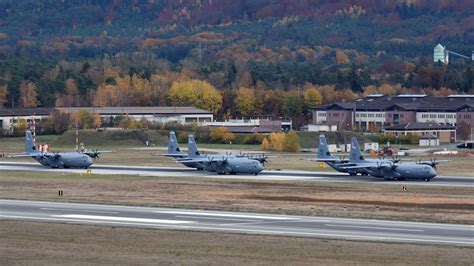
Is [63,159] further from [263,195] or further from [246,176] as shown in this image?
[263,195]

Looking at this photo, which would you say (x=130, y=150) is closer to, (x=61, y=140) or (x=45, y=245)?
(x=61, y=140)

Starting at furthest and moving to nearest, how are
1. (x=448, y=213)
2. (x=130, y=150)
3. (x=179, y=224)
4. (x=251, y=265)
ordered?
(x=130, y=150) < (x=448, y=213) < (x=179, y=224) < (x=251, y=265)

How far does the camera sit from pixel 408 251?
6544cm

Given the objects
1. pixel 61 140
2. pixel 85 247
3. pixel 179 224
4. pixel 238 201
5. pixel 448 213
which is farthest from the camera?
pixel 61 140

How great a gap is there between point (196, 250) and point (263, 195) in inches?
1251

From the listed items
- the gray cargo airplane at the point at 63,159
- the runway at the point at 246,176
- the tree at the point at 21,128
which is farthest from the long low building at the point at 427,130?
the gray cargo airplane at the point at 63,159

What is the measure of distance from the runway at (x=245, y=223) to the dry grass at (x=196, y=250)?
8.40 feet

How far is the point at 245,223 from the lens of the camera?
7762 centimetres

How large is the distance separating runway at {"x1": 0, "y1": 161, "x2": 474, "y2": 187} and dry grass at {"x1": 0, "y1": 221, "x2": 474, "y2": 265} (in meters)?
41.4

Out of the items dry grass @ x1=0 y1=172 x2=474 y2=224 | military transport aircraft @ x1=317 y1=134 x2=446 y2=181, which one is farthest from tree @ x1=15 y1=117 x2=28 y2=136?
military transport aircraft @ x1=317 y1=134 x2=446 y2=181

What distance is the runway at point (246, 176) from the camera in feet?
369

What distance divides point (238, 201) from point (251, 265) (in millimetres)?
30322

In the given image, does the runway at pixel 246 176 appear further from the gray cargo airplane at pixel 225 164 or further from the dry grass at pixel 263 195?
the dry grass at pixel 263 195

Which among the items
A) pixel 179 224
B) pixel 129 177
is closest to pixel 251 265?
pixel 179 224
